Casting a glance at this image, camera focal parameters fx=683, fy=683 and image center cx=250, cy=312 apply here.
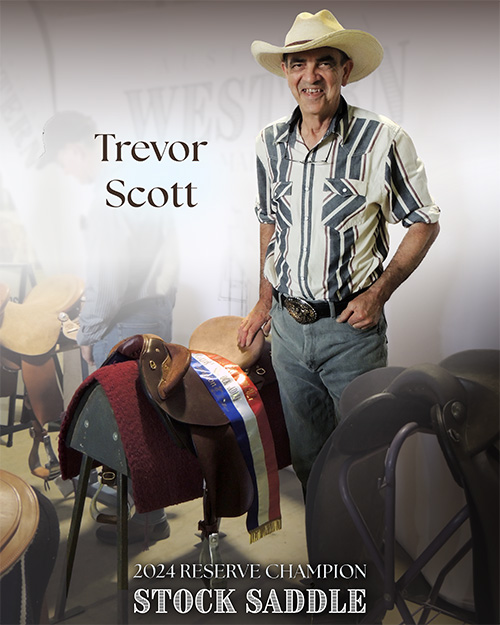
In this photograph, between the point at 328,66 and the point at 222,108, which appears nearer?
the point at 328,66

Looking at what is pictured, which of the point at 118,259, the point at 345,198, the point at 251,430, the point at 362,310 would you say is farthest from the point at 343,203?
the point at 118,259

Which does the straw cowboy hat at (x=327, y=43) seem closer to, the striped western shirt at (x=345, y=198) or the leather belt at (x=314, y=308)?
the striped western shirt at (x=345, y=198)

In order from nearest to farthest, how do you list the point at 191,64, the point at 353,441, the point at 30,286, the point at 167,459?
the point at 167,459
the point at 353,441
the point at 191,64
the point at 30,286

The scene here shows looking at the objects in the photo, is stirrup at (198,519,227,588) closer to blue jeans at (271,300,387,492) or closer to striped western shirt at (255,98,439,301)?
blue jeans at (271,300,387,492)

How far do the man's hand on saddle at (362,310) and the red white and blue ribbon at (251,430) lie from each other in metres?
0.38

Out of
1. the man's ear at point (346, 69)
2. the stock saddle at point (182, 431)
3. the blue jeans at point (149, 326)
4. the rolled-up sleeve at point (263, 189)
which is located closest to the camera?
the stock saddle at point (182, 431)

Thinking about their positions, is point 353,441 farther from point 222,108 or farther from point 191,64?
point 191,64

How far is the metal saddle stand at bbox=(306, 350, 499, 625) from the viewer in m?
2.02

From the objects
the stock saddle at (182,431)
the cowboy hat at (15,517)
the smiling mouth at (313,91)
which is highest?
the smiling mouth at (313,91)

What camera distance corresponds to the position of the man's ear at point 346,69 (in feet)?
6.80

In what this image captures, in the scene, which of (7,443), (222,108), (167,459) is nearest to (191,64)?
(222,108)

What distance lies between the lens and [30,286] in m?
2.48

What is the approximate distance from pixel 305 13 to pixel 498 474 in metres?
1.52

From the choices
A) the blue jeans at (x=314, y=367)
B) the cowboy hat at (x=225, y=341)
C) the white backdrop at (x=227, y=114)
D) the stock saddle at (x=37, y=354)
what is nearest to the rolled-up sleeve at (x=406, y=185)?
the white backdrop at (x=227, y=114)
